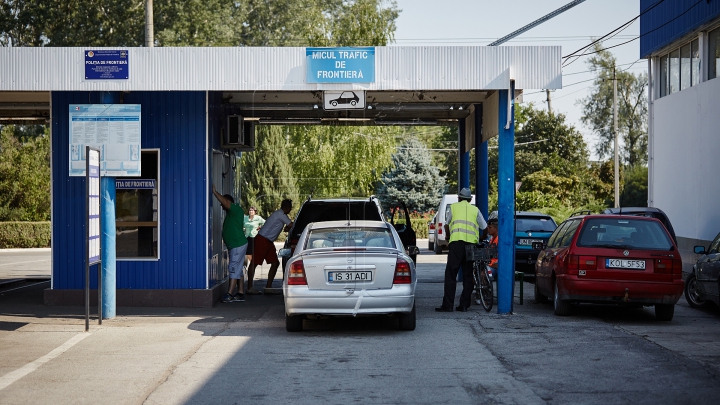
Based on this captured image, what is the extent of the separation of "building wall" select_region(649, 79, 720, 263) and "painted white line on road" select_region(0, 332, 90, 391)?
15974 mm

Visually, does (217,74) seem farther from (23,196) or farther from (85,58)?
(23,196)

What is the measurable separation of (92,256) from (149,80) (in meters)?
2.80

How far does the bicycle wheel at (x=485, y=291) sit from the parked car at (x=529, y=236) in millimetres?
5652

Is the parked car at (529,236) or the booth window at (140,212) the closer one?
the booth window at (140,212)

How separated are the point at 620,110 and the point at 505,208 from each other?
209 ft

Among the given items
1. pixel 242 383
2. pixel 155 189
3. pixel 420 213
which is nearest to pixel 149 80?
pixel 155 189

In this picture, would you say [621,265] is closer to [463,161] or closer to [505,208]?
[505,208]

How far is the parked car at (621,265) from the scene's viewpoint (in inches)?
497

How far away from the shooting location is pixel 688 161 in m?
24.4

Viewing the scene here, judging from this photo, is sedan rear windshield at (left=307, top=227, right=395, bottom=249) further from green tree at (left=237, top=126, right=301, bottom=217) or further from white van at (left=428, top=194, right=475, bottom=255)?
green tree at (left=237, top=126, right=301, bottom=217)

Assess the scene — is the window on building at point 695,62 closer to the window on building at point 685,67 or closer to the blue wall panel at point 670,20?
the window on building at point 685,67

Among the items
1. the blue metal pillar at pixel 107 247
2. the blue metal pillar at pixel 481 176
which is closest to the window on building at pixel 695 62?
the blue metal pillar at pixel 481 176

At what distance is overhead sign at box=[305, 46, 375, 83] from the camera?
44.2 feet

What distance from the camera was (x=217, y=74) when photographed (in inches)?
533
